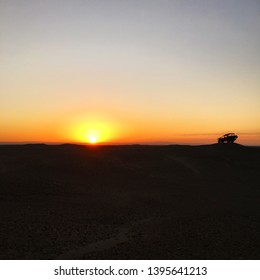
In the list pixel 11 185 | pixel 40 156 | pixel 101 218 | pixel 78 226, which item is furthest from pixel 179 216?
pixel 40 156

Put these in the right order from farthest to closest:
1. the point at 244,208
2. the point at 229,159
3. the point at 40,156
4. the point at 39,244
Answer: the point at 229,159, the point at 40,156, the point at 244,208, the point at 39,244

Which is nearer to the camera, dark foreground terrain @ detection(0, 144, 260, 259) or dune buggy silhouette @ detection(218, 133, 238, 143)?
dark foreground terrain @ detection(0, 144, 260, 259)

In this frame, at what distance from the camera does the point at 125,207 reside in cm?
2722

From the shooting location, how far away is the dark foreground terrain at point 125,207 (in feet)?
59.1

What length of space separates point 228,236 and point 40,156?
3511 centimetres

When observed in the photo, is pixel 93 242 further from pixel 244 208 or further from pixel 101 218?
pixel 244 208

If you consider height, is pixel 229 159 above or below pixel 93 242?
above

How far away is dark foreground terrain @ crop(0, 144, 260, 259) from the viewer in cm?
1802

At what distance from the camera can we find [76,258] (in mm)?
16453

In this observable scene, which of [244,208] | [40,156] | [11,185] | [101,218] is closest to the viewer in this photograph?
[101,218]

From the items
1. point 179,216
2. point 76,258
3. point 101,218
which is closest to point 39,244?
point 76,258

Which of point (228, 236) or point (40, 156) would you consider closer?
point (228, 236)

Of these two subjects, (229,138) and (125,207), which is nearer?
(125,207)

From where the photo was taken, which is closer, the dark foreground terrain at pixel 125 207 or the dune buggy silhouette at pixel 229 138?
the dark foreground terrain at pixel 125 207
